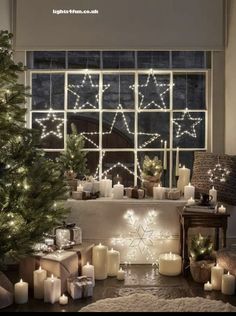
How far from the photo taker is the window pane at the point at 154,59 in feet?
15.3

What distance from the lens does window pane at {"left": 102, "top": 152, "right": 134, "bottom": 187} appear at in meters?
4.77

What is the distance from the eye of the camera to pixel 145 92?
475 centimetres

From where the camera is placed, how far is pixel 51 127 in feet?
15.6

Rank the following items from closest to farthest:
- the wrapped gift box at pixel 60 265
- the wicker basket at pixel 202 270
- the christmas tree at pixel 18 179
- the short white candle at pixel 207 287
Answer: the christmas tree at pixel 18 179
the wrapped gift box at pixel 60 265
the short white candle at pixel 207 287
the wicker basket at pixel 202 270

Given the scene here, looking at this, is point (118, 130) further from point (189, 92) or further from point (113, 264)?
point (113, 264)

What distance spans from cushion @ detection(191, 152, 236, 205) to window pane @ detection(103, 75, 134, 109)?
0.88m

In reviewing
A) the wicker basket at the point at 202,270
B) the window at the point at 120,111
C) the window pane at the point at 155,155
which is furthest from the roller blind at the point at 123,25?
the wicker basket at the point at 202,270

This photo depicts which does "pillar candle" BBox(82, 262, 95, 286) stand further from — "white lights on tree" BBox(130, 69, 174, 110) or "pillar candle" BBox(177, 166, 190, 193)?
"white lights on tree" BBox(130, 69, 174, 110)

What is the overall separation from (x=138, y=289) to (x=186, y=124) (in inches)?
76.1

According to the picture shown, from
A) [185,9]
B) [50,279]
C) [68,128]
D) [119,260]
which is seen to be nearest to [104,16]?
[185,9]

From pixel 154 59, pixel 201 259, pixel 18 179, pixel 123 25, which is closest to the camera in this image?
pixel 18 179

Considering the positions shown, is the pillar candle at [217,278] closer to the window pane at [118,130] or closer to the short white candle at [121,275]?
the short white candle at [121,275]

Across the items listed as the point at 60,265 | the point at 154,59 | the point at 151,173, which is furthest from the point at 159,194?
the point at 154,59

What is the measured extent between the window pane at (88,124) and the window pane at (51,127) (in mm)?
100
